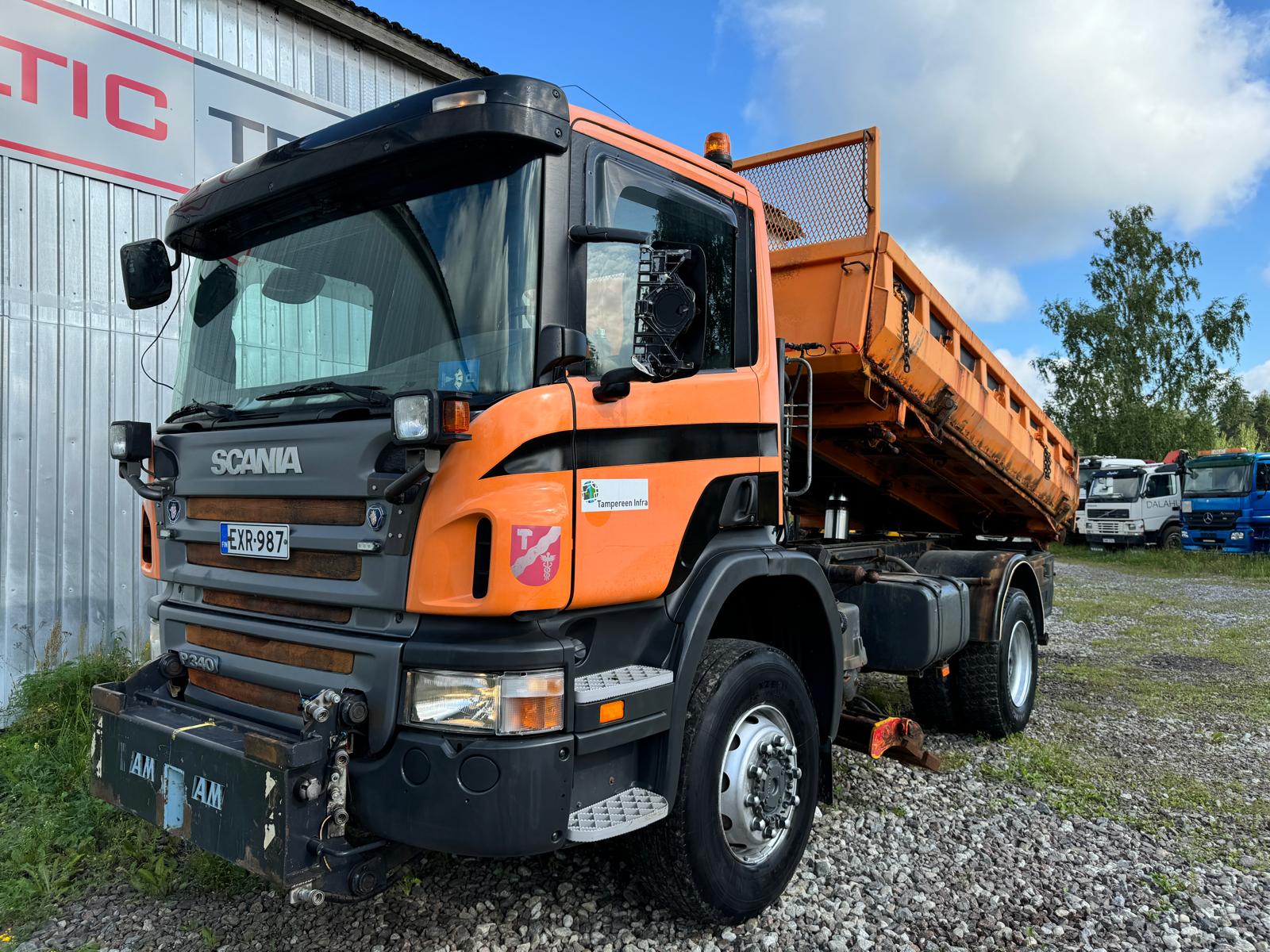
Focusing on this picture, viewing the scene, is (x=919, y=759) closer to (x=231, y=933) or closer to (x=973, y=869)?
(x=973, y=869)

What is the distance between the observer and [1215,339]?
1201 inches

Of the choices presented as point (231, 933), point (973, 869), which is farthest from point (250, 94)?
point (973, 869)

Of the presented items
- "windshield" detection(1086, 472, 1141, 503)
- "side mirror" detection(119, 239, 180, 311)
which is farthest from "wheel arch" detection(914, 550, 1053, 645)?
"windshield" detection(1086, 472, 1141, 503)

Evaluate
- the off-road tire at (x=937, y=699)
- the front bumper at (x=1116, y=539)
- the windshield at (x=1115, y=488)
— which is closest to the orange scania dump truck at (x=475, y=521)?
the off-road tire at (x=937, y=699)

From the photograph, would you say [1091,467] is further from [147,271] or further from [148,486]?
[148,486]

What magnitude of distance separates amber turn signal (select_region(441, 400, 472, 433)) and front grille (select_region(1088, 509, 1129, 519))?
2408 centimetres

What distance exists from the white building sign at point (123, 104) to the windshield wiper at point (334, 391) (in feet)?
13.0

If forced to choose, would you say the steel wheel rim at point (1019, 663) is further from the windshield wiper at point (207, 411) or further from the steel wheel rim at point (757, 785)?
the windshield wiper at point (207, 411)

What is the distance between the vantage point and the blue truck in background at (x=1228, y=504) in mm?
19438

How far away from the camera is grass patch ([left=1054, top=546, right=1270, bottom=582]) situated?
690 inches

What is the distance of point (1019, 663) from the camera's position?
5.99m

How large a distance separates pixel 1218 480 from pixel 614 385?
2177 cm

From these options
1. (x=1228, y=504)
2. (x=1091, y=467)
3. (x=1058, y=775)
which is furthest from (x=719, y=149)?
(x=1091, y=467)

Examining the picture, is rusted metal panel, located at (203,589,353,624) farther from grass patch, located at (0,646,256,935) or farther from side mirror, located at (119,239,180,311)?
side mirror, located at (119,239,180,311)
